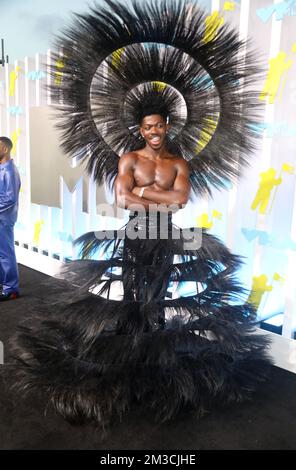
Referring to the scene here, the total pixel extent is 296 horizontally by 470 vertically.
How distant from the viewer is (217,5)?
100 inches

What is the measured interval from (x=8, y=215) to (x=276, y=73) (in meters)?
2.31

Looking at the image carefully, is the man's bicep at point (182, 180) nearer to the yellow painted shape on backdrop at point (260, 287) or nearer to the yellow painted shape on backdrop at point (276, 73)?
the yellow painted shape on backdrop at point (276, 73)

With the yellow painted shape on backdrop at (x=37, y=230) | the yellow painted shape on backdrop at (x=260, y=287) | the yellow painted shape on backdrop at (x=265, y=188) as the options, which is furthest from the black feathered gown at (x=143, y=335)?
the yellow painted shape on backdrop at (x=37, y=230)

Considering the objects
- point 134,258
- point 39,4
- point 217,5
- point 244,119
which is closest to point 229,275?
point 134,258

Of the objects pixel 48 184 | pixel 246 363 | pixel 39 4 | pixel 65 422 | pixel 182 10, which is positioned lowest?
pixel 65 422

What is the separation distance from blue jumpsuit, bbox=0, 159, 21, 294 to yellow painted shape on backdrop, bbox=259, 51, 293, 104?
2.04m

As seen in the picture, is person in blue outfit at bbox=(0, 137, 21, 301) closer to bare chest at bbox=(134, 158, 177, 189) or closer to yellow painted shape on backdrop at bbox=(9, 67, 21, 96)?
yellow painted shape on backdrop at bbox=(9, 67, 21, 96)

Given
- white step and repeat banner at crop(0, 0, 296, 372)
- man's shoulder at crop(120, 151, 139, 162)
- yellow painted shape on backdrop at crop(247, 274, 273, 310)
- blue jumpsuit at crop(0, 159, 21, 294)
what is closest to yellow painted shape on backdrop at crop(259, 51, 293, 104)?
white step and repeat banner at crop(0, 0, 296, 372)

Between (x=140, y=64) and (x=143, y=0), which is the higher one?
(x=143, y=0)

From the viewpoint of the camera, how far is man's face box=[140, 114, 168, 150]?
186 centimetres

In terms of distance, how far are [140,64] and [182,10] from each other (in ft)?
A: 0.97

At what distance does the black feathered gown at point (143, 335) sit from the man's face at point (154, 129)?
1.19ft

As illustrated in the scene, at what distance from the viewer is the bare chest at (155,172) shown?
6.31 ft
